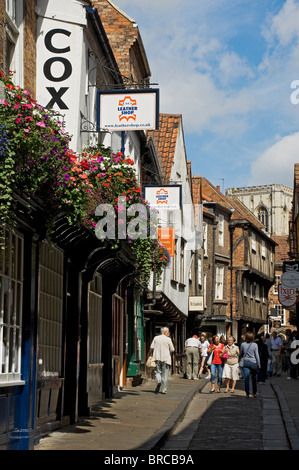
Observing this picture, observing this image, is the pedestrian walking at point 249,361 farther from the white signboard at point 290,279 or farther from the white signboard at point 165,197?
the white signboard at point 290,279

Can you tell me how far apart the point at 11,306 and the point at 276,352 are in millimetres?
21740

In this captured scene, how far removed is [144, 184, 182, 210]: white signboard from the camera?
21203mm

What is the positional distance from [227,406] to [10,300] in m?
9.53

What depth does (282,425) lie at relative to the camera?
14406 millimetres

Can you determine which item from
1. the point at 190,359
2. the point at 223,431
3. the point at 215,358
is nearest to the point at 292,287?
the point at 215,358

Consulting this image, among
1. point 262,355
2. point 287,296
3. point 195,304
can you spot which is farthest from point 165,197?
point 195,304

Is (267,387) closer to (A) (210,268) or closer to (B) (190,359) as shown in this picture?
(B) (190,359)

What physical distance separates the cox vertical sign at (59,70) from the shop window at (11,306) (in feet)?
11.5

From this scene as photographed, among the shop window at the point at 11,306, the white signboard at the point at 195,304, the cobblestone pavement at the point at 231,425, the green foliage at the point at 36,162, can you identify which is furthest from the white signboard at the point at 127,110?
the white signboard at the point at 195,304

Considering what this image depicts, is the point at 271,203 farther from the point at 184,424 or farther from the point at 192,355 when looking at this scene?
the point at 184,424

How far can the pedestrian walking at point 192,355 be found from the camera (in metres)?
27.1

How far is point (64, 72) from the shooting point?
1312 centimetres

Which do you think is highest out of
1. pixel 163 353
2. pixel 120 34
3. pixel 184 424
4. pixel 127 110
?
pixel 120 34
